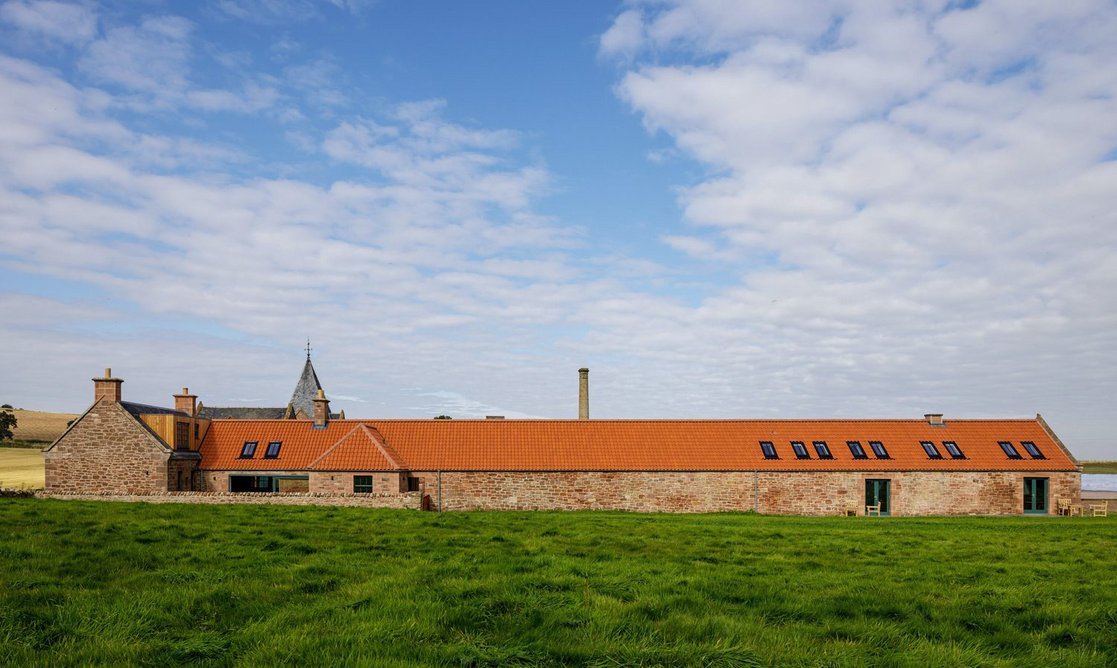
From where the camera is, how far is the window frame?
43188mm

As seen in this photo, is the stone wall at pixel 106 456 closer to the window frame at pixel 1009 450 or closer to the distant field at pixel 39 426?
the window frame at pixel 1009 450

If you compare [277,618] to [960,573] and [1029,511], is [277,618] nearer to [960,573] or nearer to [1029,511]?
[960,573]

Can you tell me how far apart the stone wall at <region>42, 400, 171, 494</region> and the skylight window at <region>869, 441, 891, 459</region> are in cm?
4036

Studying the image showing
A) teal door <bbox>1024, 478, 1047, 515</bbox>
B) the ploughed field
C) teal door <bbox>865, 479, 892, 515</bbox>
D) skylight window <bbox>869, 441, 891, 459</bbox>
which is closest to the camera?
the ploughed field

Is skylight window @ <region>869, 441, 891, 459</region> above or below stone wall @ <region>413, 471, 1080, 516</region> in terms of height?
above

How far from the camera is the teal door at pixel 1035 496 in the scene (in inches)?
1649

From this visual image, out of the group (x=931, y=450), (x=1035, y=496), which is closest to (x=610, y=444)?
(x=931, y=450)

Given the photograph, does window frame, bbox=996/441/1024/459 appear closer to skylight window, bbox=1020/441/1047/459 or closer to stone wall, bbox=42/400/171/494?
skylight window, bbox=1020/441/1047/459

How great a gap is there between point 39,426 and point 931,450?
136490 millimetres

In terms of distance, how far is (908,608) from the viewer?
34.3ft

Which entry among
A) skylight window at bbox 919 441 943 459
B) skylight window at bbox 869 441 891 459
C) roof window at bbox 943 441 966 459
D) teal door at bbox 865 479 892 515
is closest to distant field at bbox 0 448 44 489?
teal door at bbox 865 479 892 515

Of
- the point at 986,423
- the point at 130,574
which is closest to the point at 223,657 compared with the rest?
the point at 130,574

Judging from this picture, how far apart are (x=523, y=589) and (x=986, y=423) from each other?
1799 inches

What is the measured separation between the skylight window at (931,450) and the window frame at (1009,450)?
13.9 ft
